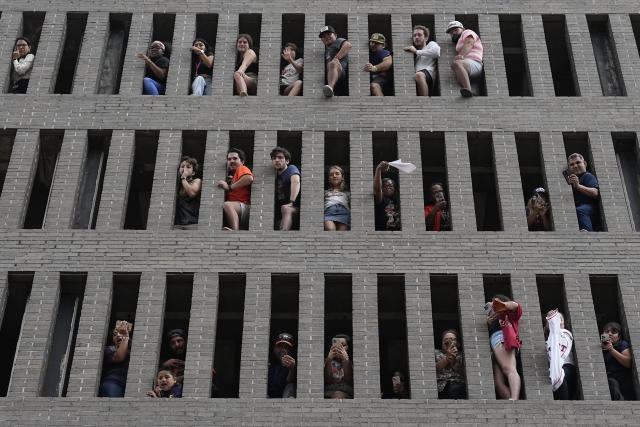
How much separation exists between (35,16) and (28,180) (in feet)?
17.3

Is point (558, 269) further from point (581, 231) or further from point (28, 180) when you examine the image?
point (28, 180)

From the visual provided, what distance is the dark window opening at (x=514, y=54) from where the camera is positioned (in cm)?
2464

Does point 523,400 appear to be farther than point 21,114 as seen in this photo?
No

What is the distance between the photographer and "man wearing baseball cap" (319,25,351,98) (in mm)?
23078

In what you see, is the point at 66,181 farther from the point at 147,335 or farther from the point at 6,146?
the point at 147,335

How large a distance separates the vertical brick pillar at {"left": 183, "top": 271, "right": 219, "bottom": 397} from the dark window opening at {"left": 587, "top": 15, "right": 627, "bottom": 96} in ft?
33.5

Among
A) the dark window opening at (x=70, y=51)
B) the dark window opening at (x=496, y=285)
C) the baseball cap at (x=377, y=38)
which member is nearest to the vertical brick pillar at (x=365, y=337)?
the dark window opening at (x=496, y=285)

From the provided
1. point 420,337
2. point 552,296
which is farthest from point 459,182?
point 420,337

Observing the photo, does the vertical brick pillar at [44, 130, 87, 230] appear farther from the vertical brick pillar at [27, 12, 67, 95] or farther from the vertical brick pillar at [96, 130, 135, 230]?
the vertical brick pillar at [27, 12, 67, 95]

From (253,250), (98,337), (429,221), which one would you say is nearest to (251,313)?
(253,250)

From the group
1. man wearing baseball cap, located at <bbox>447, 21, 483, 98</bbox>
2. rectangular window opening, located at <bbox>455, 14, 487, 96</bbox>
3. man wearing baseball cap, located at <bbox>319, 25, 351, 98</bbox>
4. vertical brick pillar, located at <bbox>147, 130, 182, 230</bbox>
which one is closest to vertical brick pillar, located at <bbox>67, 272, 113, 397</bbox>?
vertical brick pillar, located at <bbox>147, 130, 182, 230</bbox>

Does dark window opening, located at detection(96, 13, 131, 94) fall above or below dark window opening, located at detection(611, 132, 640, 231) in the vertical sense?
above

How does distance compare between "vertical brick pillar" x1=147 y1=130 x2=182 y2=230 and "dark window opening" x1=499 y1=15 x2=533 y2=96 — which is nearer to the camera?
"vertical brick pillar" x1=147 y1=130 x2=182 y2=230

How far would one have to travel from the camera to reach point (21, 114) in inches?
889
